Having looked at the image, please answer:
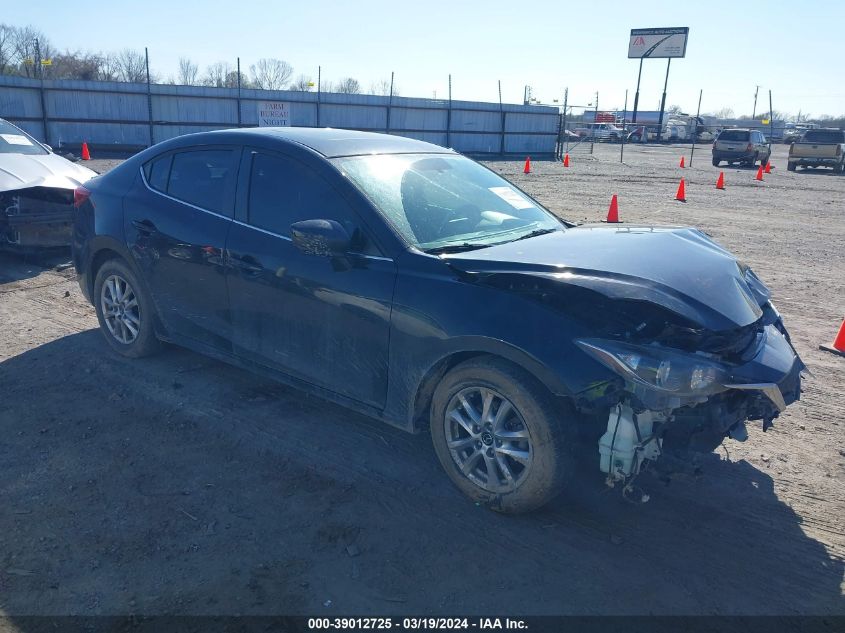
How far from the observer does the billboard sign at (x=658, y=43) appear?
59.6 metres

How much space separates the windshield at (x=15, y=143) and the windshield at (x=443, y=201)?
271 inches

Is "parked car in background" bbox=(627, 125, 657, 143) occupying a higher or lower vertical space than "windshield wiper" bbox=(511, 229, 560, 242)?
higher

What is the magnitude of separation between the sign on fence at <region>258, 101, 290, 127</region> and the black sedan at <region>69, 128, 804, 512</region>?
77.0 ft

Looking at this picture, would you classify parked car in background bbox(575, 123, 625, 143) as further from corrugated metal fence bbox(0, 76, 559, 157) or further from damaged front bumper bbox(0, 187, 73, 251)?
damaged front bumper bbox(0, 187, 73, 251)

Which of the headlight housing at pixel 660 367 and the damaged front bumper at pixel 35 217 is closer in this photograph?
the headlight housing at pixel 660 367

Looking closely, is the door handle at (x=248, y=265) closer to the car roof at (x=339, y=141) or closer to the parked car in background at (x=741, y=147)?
the car roof at (x=339, y=141)

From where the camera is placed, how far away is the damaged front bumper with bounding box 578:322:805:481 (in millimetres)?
3004

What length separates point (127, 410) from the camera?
179 inches

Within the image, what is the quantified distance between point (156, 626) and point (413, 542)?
118 cm

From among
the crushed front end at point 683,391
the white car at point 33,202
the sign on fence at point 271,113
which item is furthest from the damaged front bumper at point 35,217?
the sign on fence at point 271,113

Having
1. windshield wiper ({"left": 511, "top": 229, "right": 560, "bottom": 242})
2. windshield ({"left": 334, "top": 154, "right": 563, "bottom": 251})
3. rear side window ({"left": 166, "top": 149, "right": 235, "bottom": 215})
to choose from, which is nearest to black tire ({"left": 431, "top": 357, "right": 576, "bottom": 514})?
windshield ({"left": 334, "top": 154, "right": 563, "bottom": 251})

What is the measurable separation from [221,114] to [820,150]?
26.1m

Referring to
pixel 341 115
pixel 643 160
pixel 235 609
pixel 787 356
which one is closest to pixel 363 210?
pixel 235 609

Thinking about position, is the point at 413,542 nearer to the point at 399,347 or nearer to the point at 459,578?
the point at 459,578
